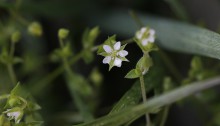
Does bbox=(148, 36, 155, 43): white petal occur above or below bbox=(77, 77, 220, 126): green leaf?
above

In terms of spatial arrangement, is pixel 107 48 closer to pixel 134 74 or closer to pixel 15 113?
pixel 134 74

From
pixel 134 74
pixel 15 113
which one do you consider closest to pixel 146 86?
pixel 134 74

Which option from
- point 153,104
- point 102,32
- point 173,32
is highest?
point 102,32

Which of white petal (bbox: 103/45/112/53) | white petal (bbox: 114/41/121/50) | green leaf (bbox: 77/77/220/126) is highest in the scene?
white petal (bbox: 103/45/112/53)

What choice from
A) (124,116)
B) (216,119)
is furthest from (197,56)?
(124,116)

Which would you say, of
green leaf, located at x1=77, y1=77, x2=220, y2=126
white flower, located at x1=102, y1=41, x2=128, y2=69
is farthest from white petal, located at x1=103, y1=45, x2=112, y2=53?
green leaf, located at x1=77, y1=77, x2=220, y2=126

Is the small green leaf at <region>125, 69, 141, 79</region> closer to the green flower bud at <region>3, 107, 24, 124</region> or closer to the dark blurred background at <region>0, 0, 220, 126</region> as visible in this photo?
the green flower bud at <region>3, 107, 24, 124</region>

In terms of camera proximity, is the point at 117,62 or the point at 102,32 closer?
the point at 117,62

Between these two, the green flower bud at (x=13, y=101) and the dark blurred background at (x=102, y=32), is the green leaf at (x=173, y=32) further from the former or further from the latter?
the green flower bud at (x=13, y=101)

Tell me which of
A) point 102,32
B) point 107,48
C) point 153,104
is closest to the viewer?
point 153,104

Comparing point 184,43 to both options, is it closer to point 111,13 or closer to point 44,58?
point 111,13

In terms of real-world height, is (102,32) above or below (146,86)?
above
